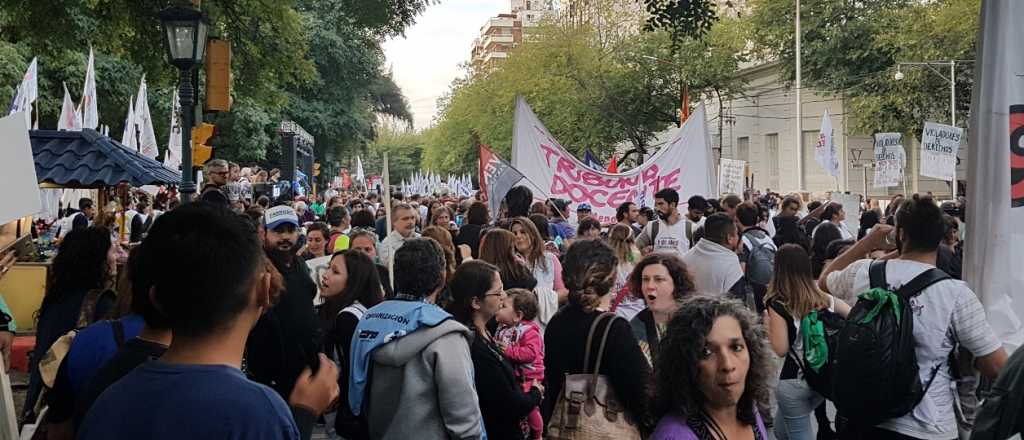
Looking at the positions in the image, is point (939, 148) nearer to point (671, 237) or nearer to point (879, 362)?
point (671, 237)

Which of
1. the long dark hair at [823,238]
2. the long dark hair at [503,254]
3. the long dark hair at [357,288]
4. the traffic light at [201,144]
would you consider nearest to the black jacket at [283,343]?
the long dark hair at [357,288]

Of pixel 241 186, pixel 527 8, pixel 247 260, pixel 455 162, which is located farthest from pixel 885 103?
pixel 527 8

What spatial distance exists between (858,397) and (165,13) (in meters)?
7.76

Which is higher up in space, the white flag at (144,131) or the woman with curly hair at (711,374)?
the white flag at (144,131)

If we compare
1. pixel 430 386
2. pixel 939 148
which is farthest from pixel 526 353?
pixel 939 148

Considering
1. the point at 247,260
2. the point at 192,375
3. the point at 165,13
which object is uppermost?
the point at 165,13

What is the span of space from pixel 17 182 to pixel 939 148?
13.6 m

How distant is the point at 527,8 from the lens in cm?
15838

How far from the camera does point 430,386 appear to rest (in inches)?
167

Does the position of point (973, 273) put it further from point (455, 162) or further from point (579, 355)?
point (455, 162)

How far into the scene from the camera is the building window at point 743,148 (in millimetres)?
50678

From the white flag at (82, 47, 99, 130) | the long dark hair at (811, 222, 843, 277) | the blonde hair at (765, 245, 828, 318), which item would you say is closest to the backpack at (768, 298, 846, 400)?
the blonde hair at (765, 245, 828, 318)

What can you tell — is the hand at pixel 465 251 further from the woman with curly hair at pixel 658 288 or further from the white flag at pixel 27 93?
the white flag at pixel 27 93

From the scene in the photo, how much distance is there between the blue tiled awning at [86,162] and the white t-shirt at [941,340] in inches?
379
